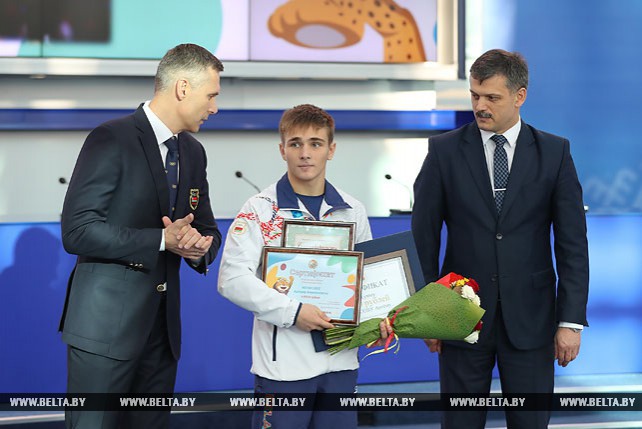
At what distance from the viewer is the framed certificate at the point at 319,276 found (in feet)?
8.26

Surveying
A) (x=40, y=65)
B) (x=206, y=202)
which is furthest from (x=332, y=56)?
(x=206, y=202)

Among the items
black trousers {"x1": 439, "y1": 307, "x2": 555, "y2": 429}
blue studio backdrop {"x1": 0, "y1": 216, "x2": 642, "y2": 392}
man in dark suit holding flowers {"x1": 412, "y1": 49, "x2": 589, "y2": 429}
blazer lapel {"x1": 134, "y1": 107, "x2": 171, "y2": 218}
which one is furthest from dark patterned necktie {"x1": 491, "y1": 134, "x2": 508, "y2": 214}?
blue studio backdrop {"x1": 0, "y1": 216, "x2": 642, "y2": 392}

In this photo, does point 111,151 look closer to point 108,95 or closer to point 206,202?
point 206,202

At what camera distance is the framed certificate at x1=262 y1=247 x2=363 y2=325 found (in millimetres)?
2518

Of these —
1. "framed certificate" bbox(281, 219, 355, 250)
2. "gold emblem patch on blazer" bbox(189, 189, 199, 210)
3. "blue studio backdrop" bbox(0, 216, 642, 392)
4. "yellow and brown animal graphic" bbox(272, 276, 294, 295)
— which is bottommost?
"blue studio backdrop" bbox(0, 216, 642, 392)

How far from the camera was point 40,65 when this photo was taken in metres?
5.50

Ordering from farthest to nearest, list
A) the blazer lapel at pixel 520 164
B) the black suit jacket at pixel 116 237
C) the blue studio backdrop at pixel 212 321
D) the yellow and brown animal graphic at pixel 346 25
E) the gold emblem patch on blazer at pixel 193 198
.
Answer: the yellow and brown animal graphic at pixel 346 25
the blue studio backdrop at pixel 212 321
the blazer lapel at pixel 520 164
the gold emblem patch on blazer at pixel 193 198
the black suit jacket at pixel 116 237

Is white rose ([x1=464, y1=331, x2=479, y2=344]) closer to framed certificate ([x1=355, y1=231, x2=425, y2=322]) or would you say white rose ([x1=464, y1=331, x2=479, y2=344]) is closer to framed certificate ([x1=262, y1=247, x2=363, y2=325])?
framed certificate ([x1=355, y1=231, x2=425, y2=322])

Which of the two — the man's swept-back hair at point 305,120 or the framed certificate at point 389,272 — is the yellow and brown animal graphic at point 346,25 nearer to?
the man's swept-back hair at point 305,120

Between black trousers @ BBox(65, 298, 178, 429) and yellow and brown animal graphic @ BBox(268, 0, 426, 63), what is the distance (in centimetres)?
366

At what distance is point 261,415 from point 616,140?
424 centimetres

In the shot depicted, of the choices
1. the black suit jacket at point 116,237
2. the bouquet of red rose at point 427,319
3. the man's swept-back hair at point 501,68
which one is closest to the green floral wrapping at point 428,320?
the bouquet of red rose at point 427,319

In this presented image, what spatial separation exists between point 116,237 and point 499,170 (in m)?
1.19

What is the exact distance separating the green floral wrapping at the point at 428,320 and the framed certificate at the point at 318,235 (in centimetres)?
23
